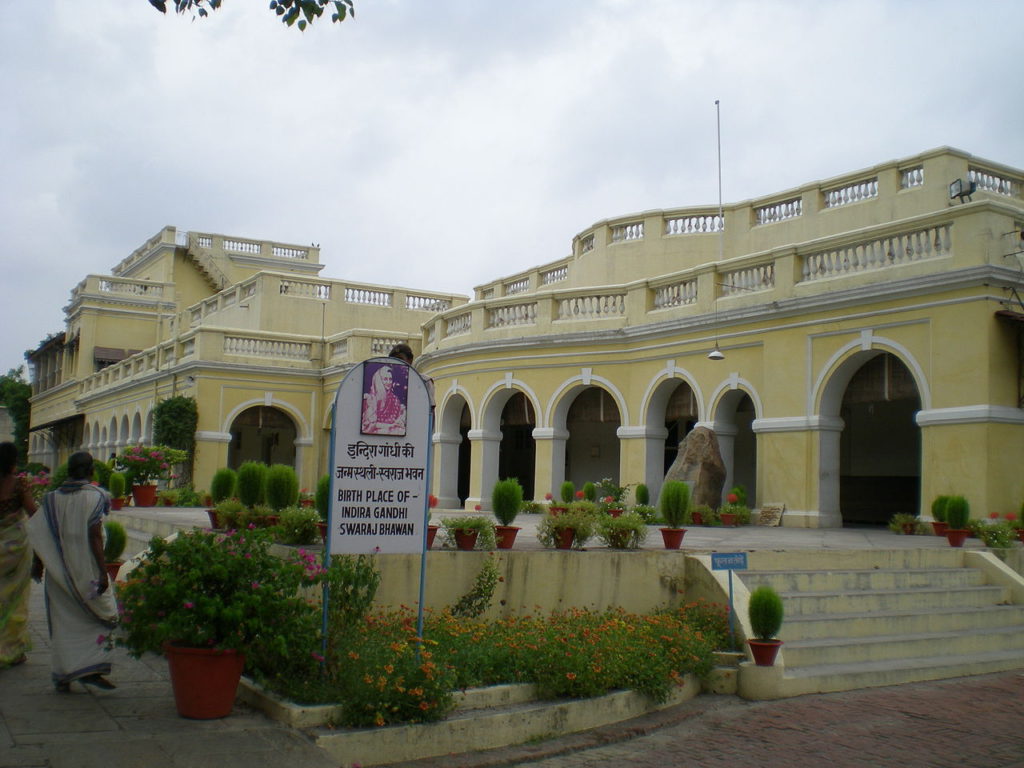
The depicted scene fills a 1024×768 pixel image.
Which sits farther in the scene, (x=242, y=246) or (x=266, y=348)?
(x=242, y=246)

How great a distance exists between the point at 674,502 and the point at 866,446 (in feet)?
37.7

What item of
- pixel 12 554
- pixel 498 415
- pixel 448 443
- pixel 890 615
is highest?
pixel 498 415

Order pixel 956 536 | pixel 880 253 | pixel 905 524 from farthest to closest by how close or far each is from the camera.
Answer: pixel 880 253
pixel 905 524
pixel 956 536

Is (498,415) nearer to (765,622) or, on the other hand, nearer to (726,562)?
(726,562)

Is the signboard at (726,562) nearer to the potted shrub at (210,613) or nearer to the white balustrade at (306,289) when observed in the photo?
the potted shrub at (210,613)

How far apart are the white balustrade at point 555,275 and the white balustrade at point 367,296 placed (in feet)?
25.2

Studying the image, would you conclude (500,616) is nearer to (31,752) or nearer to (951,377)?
(31,752)

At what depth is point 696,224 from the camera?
2300 cm

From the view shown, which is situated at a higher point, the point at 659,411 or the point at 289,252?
the point at 289,252

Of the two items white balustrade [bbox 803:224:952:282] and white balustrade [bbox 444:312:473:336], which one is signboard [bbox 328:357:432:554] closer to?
white balustrade [bbox 803:224:952:282]

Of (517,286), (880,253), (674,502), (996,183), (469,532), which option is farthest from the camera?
(517,286)

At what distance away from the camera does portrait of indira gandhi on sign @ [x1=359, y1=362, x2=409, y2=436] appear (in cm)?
754

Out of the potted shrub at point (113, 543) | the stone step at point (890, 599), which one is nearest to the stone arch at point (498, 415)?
the potted shrub at point (113, 543)

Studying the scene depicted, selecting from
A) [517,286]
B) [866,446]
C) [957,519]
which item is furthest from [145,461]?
[866,446]
